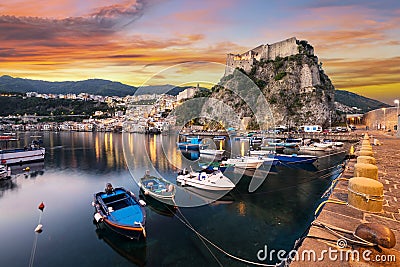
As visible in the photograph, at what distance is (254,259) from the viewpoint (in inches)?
336

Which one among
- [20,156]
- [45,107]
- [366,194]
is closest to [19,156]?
[20,156]

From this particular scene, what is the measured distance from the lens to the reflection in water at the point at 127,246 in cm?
879

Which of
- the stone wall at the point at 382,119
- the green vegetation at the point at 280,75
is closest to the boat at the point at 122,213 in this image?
the stone wall at the point at 382,119

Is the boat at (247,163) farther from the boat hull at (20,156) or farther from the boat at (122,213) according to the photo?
the boat hull at (20,156)

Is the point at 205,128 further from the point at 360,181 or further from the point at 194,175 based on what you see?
the point at 360,181

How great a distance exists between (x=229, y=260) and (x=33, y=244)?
30.7ft

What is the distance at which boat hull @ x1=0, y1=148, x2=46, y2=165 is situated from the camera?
2720cm

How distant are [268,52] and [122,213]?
261 ft

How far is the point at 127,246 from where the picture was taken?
9555 mm

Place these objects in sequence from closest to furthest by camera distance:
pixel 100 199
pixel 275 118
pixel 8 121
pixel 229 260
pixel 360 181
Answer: pixel 360 181
pixel 229 260
pixel 100 199
pixel 275 118
pixel 8 121

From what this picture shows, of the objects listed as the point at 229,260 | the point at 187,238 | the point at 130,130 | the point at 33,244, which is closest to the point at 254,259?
the point at 229,260

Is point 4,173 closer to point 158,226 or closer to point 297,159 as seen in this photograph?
point 158,226

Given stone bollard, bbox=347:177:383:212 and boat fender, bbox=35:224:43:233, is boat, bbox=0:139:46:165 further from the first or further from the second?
stone bollard, bbox=347:177:383:212

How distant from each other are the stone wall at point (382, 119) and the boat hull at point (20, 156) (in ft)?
181
